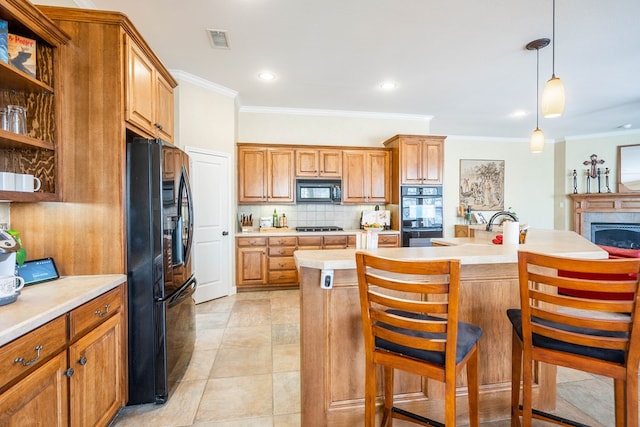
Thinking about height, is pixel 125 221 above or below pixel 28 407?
above

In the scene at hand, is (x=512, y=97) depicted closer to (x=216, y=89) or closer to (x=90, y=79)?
(x=216, y=89)

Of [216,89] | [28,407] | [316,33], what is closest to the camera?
[28,407]

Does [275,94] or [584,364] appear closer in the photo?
[584,364]

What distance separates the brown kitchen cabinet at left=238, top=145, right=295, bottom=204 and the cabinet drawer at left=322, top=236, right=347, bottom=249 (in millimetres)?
870

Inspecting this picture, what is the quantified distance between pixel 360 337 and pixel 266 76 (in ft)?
11.0

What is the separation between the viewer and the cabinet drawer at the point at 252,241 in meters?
4.30

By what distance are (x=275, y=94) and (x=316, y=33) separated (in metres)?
1.64

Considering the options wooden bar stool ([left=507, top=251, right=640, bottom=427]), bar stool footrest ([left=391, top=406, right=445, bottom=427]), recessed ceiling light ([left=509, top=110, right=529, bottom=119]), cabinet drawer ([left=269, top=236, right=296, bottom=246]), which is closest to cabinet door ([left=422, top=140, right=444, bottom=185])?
recessed ceiling light ([left=509, top=110, right=529, bottom=119])

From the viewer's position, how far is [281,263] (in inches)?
173

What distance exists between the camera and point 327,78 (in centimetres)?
375

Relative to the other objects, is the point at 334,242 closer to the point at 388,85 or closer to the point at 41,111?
the point at 388,85

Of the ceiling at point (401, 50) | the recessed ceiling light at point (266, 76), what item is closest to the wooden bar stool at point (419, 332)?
the ceiling at point (401, 50)

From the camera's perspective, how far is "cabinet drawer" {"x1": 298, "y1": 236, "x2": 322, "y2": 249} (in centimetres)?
441

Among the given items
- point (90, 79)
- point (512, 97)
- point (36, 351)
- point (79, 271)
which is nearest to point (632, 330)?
point (36, 351)
